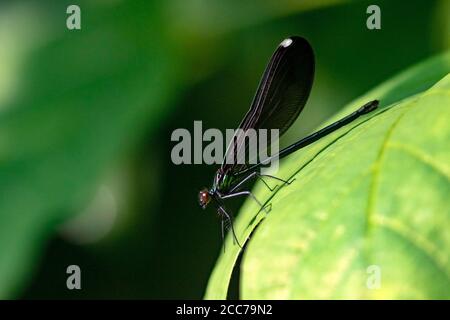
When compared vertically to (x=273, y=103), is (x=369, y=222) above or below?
below

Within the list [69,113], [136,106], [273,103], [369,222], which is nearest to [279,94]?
[273,103]

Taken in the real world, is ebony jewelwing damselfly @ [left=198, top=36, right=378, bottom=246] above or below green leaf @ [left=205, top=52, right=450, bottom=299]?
above

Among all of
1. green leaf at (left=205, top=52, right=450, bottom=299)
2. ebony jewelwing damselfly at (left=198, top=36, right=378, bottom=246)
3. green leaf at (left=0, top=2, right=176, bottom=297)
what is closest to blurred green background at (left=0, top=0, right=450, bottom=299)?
green leaf at (left=0, top=2, right=176, bottom=297)

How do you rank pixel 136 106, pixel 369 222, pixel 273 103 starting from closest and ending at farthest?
pixel 369 222 < pixel 273 103 < pixel 136 106

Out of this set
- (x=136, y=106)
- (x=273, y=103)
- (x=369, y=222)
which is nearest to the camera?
(x=369, y=222)

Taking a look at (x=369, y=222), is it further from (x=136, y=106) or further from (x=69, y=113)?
(x=69, y=113)

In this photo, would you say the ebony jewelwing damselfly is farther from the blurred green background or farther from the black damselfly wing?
the blurred green background

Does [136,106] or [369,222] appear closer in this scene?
[369,222]
